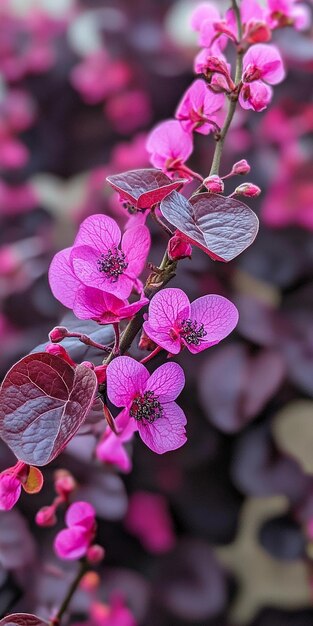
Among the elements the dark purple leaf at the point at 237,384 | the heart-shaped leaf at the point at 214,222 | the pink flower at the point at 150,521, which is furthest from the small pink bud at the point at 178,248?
the pink flower at the point at 150,521

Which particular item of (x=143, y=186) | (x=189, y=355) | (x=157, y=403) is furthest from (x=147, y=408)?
(x=189, y=355)

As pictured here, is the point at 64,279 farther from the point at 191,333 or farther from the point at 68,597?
the point at 68,597

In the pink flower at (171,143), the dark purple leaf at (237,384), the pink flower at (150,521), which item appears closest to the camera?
→ the pink flower at (171,143)

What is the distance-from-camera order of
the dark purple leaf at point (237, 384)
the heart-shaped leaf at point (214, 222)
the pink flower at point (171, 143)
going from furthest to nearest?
the dark purple leaf at point (237, 384)
the pink flower at point (171, 143)
the heart-shaped leaf at point (214, 222)

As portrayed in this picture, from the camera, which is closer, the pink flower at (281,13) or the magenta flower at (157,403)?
the magenta flower at (157,403)

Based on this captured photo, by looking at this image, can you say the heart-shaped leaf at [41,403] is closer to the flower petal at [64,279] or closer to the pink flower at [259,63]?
the flower petal at [64,279]

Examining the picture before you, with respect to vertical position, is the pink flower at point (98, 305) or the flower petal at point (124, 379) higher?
the pink flower at point (98, 305)

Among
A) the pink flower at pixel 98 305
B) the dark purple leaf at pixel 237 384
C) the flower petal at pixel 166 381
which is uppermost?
the pink flower at pixel 98 305

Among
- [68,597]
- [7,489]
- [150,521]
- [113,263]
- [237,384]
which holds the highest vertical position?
[113,263]
